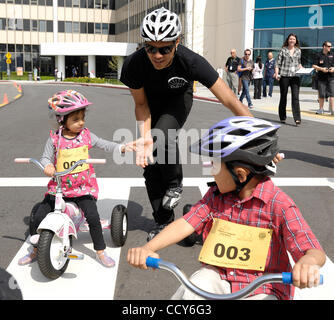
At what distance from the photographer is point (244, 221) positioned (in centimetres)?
252

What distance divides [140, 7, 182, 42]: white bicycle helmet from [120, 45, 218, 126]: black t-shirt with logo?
0.34 metres

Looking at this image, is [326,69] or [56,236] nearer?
[56,236]

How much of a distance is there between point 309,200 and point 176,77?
116 inches

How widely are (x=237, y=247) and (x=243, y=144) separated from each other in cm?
57

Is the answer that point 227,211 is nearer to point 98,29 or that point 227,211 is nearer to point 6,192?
point 6,192

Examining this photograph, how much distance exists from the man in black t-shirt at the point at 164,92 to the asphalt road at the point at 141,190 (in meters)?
0.58

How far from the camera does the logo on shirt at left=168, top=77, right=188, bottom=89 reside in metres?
3.95

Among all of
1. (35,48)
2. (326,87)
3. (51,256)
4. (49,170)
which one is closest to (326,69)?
(326,87)

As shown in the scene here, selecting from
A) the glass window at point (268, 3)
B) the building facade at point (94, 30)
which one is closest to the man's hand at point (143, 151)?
the glass window at point (268, 3)

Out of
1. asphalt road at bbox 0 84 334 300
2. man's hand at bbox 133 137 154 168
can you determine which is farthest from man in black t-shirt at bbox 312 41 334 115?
man's hand at bbox 133 137 154 168

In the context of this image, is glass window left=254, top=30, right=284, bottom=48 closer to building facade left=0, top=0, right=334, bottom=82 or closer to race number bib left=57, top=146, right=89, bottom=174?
building facade left=0, top=0, right=334, bottom=82

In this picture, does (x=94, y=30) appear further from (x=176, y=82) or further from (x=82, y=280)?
(x=82, y=280)
